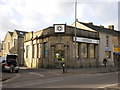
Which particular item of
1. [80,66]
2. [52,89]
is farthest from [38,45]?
[52,89]

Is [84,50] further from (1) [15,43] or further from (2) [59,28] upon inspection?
(1) [15,43]

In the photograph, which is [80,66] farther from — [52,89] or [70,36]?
[52,89]

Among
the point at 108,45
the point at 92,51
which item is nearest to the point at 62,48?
the point at 92,51

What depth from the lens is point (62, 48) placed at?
33.0 m

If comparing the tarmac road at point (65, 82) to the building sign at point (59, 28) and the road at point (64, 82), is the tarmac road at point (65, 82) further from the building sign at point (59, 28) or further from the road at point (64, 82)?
the building sign at point (59, 28)

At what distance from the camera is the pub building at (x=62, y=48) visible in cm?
3297

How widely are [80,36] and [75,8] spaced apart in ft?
21.0

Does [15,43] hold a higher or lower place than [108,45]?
higher

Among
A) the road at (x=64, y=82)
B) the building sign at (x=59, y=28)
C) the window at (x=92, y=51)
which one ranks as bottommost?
the road at (x=64, y=82)

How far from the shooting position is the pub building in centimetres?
3297

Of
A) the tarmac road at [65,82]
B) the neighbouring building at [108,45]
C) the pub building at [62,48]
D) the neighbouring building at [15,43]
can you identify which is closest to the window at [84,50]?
the pub building at [62,48]

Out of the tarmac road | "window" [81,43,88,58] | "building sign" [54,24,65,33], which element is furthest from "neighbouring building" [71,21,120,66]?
the tarmac road

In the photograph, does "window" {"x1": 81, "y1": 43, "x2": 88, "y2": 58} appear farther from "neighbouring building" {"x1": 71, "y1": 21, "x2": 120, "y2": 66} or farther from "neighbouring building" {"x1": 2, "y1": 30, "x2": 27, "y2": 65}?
"neighbouring building" {"x1": 2, "y1": 30, "x2": 27, "y2": 65}

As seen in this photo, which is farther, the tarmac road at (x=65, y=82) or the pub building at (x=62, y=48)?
the pub building at (x=62, y=48)
